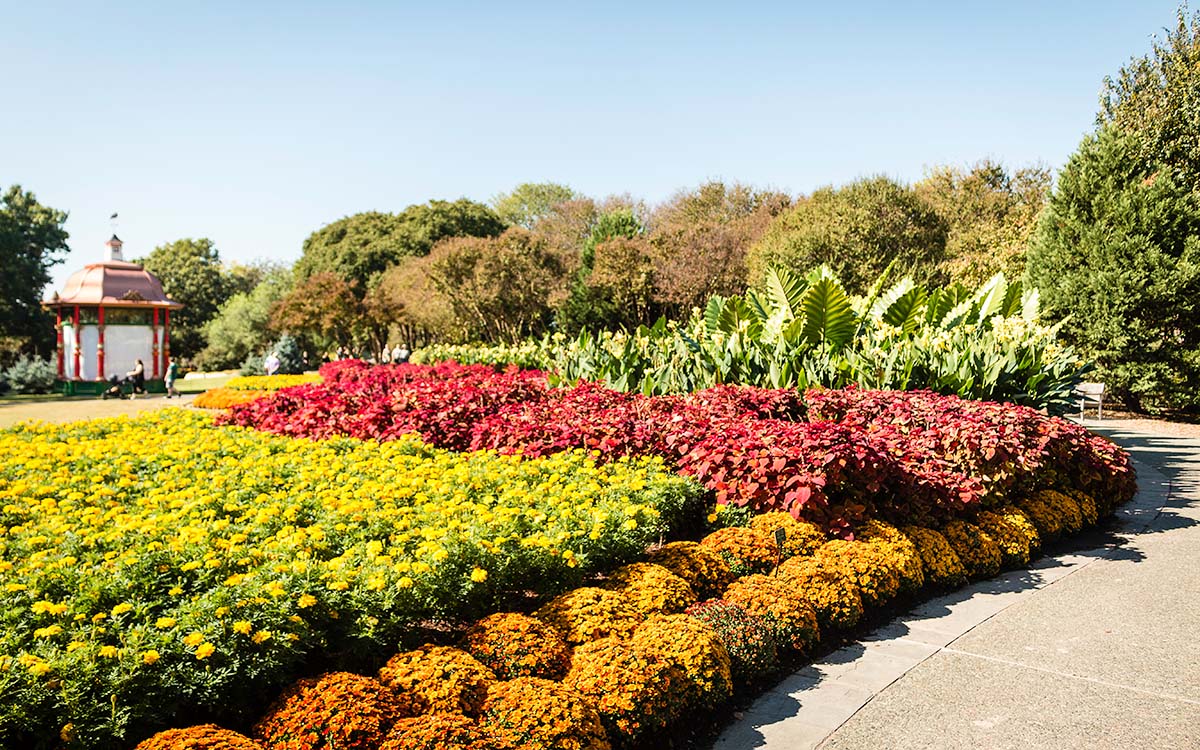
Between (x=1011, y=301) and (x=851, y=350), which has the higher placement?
(x=1011, y=301)

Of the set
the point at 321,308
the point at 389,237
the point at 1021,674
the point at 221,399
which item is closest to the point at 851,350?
the point at 1021,674

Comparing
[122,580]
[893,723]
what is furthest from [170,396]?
[893,723]

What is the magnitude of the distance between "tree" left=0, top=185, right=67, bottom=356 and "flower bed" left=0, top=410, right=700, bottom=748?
31.7 metres

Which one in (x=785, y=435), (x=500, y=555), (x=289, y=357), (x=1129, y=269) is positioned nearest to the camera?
(x=500, y=555)

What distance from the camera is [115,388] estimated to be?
22375mm

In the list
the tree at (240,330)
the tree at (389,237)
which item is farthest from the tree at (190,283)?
the tree at (389,237)

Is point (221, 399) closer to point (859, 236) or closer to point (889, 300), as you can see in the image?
point (889, 300)

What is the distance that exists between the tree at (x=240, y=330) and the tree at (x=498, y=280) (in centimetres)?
1293

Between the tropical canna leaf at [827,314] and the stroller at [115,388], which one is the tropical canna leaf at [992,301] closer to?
the tropical canna leaf at [827,314]

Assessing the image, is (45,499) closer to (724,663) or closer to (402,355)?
(724,663)

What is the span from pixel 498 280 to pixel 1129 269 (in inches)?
708

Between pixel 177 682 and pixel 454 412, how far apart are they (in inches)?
204

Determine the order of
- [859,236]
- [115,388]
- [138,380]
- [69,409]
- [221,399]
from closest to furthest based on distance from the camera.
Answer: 1. [221,399]
2. [69,409]
3. [115,388]
4. [138,380]
5. [859,236]

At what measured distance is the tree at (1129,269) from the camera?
1416 centimetres
